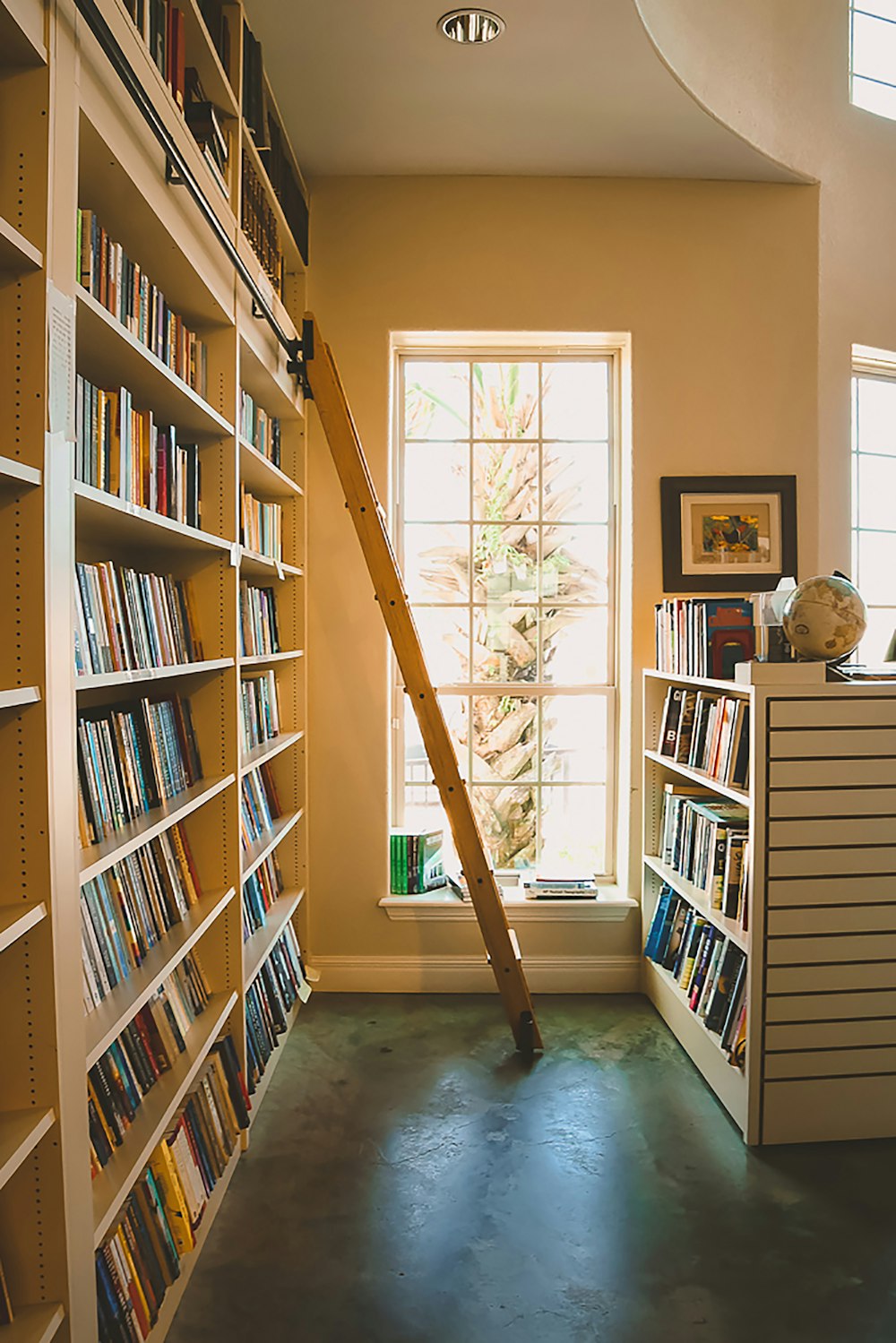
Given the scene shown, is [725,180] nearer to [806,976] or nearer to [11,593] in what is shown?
[806,976]

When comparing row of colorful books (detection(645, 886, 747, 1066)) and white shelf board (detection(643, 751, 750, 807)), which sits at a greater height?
white shelf board (detection(643, 751, 750, 807))

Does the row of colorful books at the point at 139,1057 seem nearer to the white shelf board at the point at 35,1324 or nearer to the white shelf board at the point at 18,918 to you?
the white shelf board at the point at 35,1324

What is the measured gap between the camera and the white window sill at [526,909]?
12.1ft

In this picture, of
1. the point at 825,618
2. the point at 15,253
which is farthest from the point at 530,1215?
the point at 15,253

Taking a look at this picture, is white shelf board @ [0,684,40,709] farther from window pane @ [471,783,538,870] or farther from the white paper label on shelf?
window pane @ [471,783,538,870]

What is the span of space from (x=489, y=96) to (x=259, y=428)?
1.29 meters

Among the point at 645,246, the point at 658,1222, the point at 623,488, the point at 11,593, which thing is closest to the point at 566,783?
the point at 623,488

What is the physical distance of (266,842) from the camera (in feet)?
9.81

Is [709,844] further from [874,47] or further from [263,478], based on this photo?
[874,47]

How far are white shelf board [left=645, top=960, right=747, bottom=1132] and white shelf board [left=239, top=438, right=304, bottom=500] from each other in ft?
7.31

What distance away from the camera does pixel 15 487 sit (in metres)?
1.31

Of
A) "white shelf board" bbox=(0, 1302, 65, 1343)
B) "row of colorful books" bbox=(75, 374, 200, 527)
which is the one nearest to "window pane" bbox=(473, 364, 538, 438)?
"row of colorful books" bbox=(75, 374, 200, 527)

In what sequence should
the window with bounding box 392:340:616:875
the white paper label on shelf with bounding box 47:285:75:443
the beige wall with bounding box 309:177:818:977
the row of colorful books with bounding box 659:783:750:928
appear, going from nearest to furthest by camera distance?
the white paper label on shelf with bounding box 47:285:75:443 < the row of colorful books with bounding box 659:783:750:928 < the beige wall with bounding box 309:177:818:977 < the window with bounding box 392:340:616:875

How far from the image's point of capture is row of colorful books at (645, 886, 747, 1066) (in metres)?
2.69
